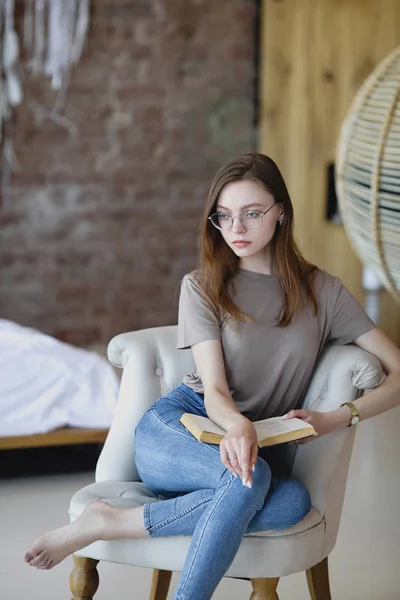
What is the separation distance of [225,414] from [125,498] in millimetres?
309

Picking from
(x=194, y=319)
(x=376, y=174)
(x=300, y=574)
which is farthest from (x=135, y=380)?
(x=376, y=174)

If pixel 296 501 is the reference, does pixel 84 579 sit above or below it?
below

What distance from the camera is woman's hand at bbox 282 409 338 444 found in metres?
1.85

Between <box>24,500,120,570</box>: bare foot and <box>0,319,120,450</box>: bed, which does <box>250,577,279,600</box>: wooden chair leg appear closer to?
<box>24,500,120,570</box>: bare foot

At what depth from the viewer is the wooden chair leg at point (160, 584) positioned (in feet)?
6.97

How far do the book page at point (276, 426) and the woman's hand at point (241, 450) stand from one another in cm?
3

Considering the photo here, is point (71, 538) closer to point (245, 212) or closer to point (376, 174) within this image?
point (245, 212)

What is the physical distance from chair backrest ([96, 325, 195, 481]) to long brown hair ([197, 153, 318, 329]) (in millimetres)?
225

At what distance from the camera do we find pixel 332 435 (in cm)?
196

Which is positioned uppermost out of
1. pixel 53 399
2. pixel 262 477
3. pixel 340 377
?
pixel 340 377

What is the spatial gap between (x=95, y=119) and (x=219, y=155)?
0.76 metres

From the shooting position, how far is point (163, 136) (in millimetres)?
5152

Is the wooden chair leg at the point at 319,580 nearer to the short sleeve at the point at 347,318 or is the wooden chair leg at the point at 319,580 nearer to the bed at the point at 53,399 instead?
the short sleeve at the point at 347,318

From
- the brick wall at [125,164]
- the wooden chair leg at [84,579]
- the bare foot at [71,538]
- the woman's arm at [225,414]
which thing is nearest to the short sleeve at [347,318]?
the woman's arm at [225,414]
